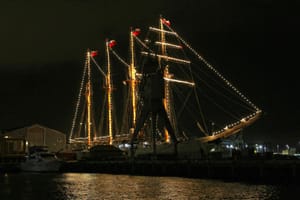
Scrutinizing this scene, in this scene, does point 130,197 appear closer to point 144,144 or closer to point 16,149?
point 144,144

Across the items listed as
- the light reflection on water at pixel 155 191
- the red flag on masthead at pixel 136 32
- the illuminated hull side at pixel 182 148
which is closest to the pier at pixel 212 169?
the light reflection on water at pixel 155 191

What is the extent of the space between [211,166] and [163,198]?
19228mm

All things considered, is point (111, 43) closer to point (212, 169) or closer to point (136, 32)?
point (136, 32)

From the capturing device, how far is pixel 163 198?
4262cm

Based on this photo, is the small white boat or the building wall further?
the building wall

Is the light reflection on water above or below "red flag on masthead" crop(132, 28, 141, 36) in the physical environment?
Answer: below

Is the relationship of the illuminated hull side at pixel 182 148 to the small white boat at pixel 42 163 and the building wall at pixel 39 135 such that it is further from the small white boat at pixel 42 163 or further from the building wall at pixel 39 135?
the building wall at pixel 39 135

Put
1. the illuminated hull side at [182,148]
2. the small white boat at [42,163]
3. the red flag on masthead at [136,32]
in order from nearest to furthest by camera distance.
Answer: the illuminated hull side at [182,148]
the small white boat at [42,163]
the red flag on masthead at [136,32]

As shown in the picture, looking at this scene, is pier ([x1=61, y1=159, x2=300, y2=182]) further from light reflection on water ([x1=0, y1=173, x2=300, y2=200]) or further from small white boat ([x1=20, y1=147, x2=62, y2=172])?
small white boat ([x1=20, y1=147, x2=62, y2=172])

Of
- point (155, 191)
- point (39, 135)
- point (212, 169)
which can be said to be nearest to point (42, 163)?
point (39, 135)

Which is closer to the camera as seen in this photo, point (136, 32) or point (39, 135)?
point (136, 32)

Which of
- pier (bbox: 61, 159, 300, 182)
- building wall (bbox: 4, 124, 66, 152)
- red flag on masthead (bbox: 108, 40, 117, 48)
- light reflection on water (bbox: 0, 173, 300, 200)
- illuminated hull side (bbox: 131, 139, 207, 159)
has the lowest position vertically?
light reflection on water (bbox: 0, 173, 300, 200)

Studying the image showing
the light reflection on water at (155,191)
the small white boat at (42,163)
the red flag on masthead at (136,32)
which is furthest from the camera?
the red flag on masthead at (136,32)

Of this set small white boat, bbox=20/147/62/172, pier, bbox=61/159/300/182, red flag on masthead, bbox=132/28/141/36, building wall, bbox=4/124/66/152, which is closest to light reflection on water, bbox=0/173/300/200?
pier, bbox=61/159/300/182
